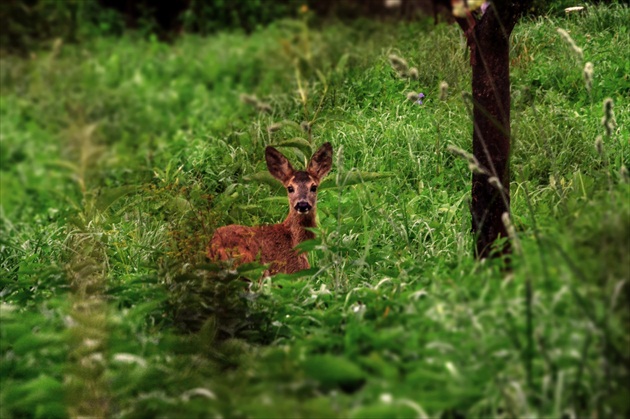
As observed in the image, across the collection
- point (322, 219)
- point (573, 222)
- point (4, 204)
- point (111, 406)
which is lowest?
point (4, 204)

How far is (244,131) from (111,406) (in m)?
4.32

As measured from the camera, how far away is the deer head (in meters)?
5.00

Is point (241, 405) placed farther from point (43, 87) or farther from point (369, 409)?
point (43, 87)

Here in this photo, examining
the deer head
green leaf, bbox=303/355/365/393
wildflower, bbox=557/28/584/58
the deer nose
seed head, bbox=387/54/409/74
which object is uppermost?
wildflower, bbox=557/28/584/58

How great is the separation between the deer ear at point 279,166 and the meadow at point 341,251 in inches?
5.7

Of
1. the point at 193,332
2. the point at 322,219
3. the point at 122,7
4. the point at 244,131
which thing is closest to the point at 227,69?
the point at 122,7

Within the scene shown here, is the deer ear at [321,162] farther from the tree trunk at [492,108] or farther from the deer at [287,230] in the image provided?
the tree trunk at [492,108]

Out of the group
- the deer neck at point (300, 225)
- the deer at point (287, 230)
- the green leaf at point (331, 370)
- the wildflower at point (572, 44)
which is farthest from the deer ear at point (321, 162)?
the green leaf at point (331, 370)

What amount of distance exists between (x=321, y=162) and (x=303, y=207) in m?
0.35

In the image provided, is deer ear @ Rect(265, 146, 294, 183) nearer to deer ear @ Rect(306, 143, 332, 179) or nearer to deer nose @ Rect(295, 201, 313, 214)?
deer ear @ Rect(306, 143, 332, 179)

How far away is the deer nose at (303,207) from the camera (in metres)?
4.91

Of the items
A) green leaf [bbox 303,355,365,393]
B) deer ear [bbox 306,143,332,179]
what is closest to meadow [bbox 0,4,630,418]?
green leaf [bbox 303,355,365,393]

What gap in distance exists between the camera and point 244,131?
7.29m

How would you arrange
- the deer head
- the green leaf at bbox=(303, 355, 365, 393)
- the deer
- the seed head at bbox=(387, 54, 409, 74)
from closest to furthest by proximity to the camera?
the green leaf at bbox=(303, 355, 365, 393) → the seed head at bbox=(387, 54, 409, 74) → the deer → the deer head
